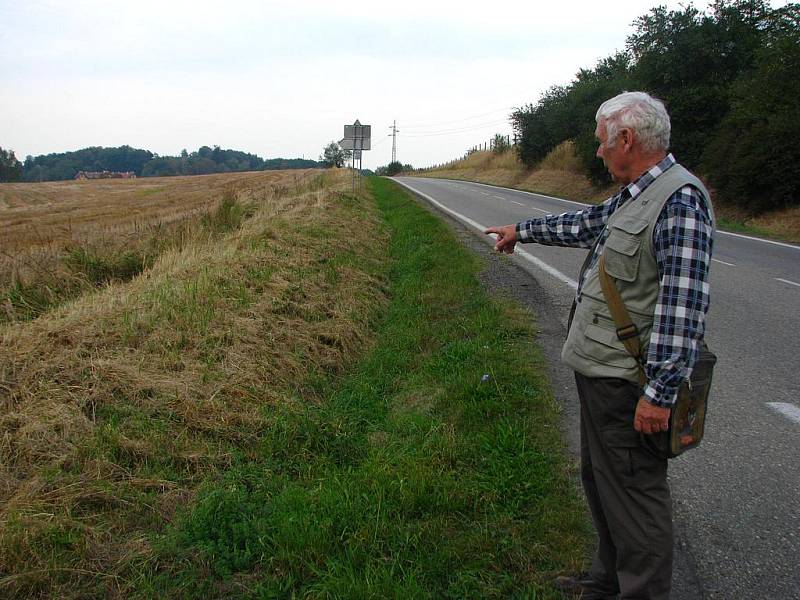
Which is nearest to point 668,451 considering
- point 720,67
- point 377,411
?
point 377,411

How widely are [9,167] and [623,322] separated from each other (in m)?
89.0

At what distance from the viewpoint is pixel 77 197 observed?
31188 millimetres

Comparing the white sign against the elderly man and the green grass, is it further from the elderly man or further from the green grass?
the elderly man

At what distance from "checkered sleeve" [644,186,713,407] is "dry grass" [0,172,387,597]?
2.31 m

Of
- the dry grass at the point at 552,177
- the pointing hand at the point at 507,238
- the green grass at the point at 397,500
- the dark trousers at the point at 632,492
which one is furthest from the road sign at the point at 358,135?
the dark trousers at the point at 632,492

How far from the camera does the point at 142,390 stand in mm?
4254

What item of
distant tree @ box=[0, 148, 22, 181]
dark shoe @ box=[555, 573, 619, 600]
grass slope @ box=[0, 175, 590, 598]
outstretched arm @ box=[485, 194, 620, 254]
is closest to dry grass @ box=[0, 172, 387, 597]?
grass slope @ box=[0, 175, 590, 598]

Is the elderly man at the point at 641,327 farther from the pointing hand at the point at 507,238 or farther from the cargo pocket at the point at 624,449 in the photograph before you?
the pointing hand at the point at 507,238

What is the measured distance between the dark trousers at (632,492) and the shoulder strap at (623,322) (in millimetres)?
115

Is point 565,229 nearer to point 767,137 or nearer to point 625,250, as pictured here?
point 625,250

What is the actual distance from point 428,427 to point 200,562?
5.28 ft

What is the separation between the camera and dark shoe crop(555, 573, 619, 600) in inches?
96.3

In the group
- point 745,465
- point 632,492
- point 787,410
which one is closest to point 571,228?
point 632,492

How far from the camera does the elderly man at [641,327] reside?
198 centimetres
